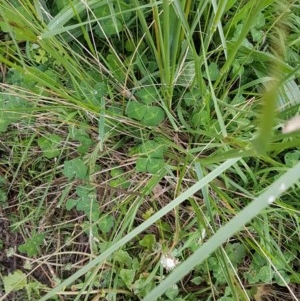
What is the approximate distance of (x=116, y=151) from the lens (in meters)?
1.38

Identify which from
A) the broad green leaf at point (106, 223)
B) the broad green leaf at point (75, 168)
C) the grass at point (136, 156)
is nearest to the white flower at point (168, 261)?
the grass at point (136, 156)

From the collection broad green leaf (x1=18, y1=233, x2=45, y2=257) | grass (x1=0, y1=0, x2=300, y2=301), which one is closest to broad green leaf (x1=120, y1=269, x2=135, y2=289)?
grass (x1=0, y1=0, x2=300, y2=301)

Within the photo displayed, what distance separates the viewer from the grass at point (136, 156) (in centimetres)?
125

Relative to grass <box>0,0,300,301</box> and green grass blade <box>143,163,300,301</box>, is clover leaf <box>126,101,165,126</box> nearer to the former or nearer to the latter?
grass <box>0,0,300,301</box>

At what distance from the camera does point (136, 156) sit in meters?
1.35

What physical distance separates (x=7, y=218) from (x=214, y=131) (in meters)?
0.70

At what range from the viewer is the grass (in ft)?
4.12

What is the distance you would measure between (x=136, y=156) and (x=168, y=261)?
0.31 m

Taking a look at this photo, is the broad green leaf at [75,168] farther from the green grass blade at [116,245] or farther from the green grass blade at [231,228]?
the green grass blade at [231,228]

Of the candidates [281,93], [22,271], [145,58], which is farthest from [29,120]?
[281,93]

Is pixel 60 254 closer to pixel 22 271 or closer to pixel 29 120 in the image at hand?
pixel 22 271

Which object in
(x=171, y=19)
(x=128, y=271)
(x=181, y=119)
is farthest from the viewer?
(x=128, y=271)

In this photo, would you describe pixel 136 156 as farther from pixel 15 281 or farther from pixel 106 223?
pixel 15 281

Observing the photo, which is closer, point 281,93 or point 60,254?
point 281,93
